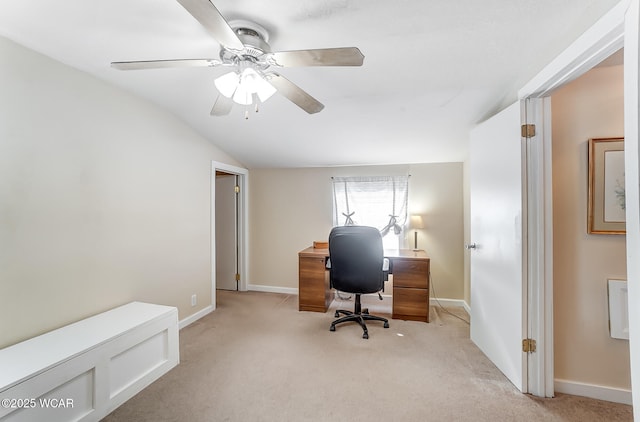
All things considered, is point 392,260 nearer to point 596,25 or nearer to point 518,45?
point 518,45

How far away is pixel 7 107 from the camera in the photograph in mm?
1518

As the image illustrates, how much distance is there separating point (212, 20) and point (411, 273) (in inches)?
113

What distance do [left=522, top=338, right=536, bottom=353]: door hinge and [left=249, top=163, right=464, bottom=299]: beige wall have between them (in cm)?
168

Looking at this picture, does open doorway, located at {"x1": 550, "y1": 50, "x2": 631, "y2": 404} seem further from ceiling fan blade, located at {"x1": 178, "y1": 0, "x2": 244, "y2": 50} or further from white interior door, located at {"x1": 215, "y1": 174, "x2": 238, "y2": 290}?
white interior door, located at {"x1": 215, "y1": 174, "x2": 238, "y2": 290}

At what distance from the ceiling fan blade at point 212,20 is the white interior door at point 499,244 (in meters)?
1.90

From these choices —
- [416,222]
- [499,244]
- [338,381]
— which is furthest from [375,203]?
[338,381]

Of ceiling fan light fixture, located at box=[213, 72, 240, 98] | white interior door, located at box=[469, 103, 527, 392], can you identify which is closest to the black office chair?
white interior door, located at box=[469, 103, 527, 392]

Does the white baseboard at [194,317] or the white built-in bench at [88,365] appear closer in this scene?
the white built-in bench at [88,365]

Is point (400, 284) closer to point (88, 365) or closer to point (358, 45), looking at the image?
point (358, 45)

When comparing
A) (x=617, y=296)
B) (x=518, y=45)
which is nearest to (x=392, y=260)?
(x=617, y=296)

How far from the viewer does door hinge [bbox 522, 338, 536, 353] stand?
1.75 metres

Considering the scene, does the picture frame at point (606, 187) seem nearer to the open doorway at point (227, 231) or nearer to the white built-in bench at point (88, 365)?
the white built-in bench at point (88, 365)

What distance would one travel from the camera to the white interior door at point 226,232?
13.3 feet

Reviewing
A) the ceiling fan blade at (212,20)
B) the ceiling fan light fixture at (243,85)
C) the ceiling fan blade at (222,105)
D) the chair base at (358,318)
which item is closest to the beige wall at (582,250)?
the chair base at (358,318)
